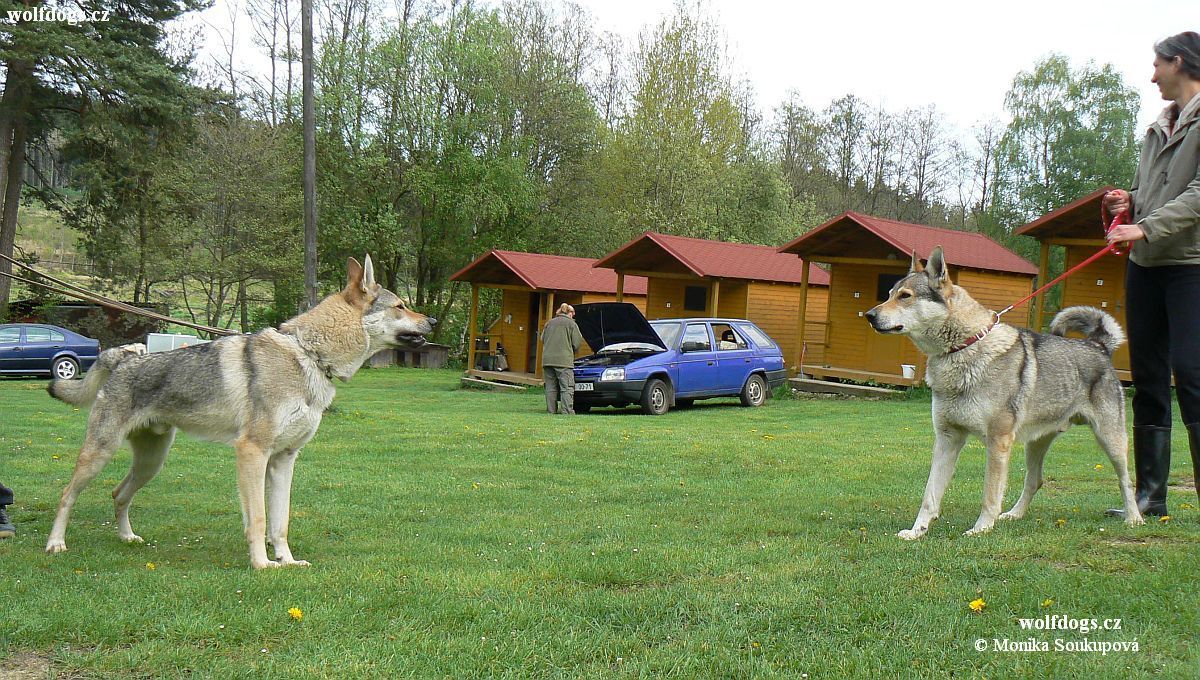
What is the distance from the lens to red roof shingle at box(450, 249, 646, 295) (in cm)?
2781

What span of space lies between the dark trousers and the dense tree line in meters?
28.9

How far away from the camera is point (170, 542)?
569cm

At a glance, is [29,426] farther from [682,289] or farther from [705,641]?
[682,289]

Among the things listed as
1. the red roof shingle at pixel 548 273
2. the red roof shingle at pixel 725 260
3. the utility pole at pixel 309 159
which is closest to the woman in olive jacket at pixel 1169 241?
the utility pole at pixel 309 159

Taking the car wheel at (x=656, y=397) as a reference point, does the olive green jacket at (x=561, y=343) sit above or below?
above

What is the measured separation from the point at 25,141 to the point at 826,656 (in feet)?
111

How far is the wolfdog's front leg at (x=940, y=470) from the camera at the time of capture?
5.53 m

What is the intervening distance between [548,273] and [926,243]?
38.2ft

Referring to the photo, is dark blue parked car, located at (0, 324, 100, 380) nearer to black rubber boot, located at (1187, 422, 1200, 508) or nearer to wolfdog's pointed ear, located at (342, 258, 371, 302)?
wolfdog's pointed ear, located at (342, 258, 371, 302)

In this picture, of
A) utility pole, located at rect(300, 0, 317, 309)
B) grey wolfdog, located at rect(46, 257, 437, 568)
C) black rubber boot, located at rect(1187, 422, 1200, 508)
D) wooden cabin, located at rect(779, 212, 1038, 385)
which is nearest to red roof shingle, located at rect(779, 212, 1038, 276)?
wooden cabin, located at rect(779, 212, 1038, 385)

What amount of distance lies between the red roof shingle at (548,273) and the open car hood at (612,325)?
30.4ft

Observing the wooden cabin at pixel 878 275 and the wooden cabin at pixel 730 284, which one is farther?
the wooden cabin at pixel 730 284

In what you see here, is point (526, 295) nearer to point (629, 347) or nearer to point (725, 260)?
point (725, 260)

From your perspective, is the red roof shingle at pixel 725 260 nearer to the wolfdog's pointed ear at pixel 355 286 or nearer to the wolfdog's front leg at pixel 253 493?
the wolfdog's pointed ear at pixel 355 286
